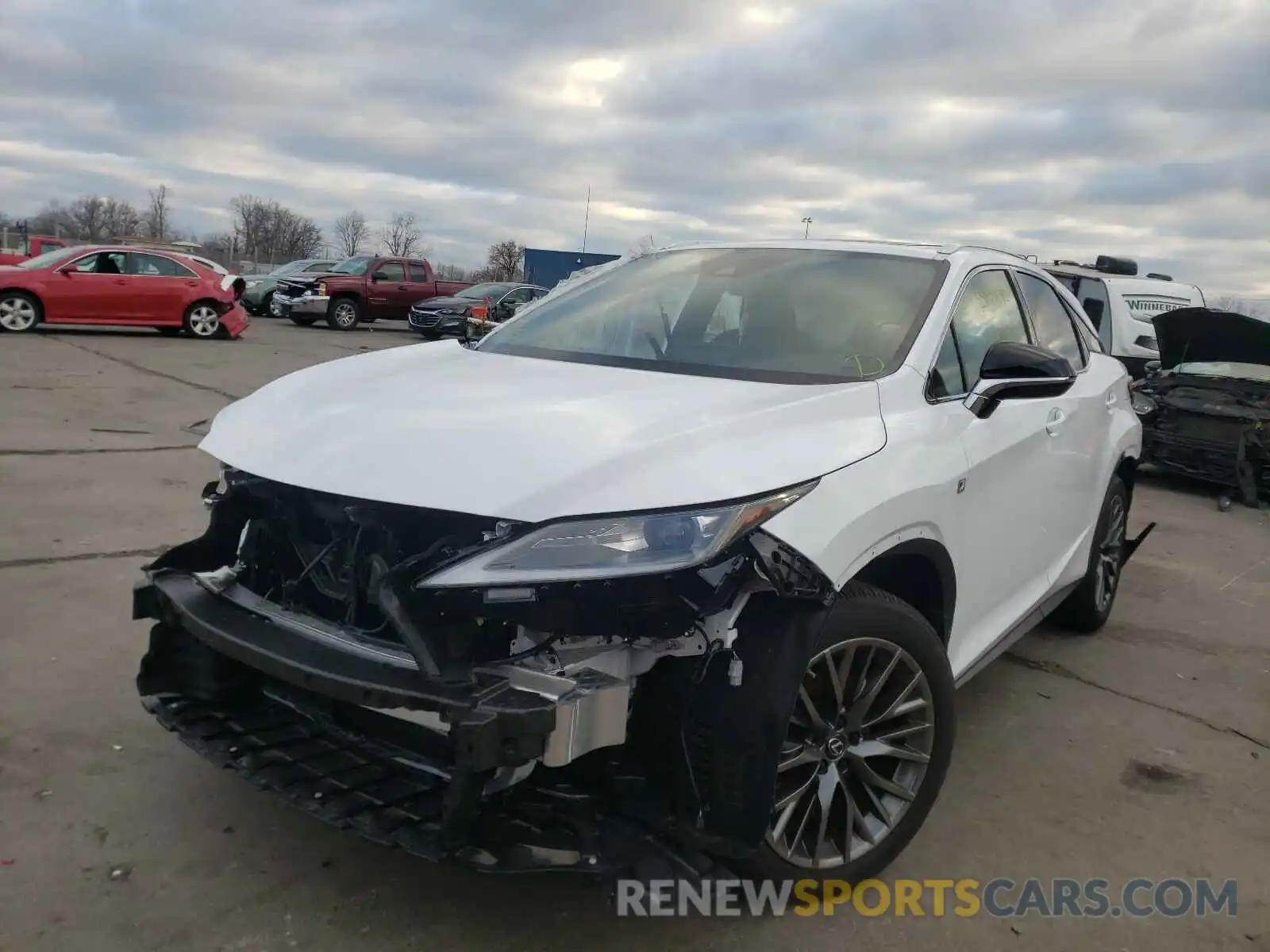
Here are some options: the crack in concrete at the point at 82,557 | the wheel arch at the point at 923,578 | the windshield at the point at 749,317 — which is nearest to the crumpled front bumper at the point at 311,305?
the crack in concrete at the point at 82,557

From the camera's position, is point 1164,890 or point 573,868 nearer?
point 573,868

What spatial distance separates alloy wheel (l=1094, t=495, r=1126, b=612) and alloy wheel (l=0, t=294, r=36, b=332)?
17291 mm

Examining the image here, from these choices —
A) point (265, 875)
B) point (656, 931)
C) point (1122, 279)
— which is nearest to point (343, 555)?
point (265, 875)

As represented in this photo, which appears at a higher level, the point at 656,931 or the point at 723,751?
the point at 723,751

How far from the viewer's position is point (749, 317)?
3463 millimetres

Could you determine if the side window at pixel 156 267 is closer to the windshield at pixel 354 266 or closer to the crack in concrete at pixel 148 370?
the crack in concrete at pixel 148 370

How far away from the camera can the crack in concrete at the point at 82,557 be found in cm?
492

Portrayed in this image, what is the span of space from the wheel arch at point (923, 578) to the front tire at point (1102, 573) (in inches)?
76.2

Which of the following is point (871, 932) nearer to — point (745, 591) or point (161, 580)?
point (745, 591)

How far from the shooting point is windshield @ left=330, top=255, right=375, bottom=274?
24.3 meters

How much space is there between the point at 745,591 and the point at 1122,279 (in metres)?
10.6

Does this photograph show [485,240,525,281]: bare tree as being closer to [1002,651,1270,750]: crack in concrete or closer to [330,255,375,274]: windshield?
[330,255,375,274]: windshield

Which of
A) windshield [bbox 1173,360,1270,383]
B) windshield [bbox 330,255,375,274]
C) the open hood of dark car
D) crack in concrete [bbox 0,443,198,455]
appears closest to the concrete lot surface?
crack in concrete [bbox 0,443,198,455]

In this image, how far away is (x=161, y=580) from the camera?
2.73 meters
